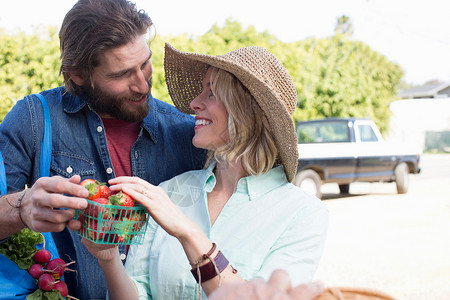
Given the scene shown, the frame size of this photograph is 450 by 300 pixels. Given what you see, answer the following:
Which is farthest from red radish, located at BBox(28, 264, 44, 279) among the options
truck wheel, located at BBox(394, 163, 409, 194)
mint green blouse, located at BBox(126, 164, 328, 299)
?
truck wheel, located at BBox(394, 163, 409, 194)

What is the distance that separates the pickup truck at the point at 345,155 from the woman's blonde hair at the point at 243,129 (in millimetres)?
7932

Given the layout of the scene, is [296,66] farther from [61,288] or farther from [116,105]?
[61,288]

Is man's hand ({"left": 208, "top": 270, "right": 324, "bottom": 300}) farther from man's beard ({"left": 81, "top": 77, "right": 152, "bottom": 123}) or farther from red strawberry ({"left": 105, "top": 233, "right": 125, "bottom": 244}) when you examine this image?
man's beard ({"left": 81, "top": 77, "right": 152, "bottom": 123})

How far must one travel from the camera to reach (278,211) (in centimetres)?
233

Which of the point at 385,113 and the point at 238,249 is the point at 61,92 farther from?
the point at 385,113

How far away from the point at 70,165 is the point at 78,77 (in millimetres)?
495

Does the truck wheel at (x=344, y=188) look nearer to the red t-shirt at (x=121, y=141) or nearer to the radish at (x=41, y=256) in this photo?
the red t-shirt at (x=121, y=141)

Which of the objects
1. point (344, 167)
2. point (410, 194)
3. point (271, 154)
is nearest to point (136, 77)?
point (271, 154)

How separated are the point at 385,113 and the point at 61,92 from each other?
683 inches

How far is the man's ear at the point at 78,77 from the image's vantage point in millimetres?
2729

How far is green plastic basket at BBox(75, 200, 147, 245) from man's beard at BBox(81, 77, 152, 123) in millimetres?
795

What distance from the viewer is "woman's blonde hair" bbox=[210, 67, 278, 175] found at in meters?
2.46

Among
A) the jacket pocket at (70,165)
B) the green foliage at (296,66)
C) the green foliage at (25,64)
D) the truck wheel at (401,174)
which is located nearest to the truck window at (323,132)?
the truck wheel at (401,174)

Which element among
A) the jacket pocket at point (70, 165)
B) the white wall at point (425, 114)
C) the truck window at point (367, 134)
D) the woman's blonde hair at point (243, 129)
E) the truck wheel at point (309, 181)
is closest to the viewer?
the woman's blonde hair at point (243, 129)
